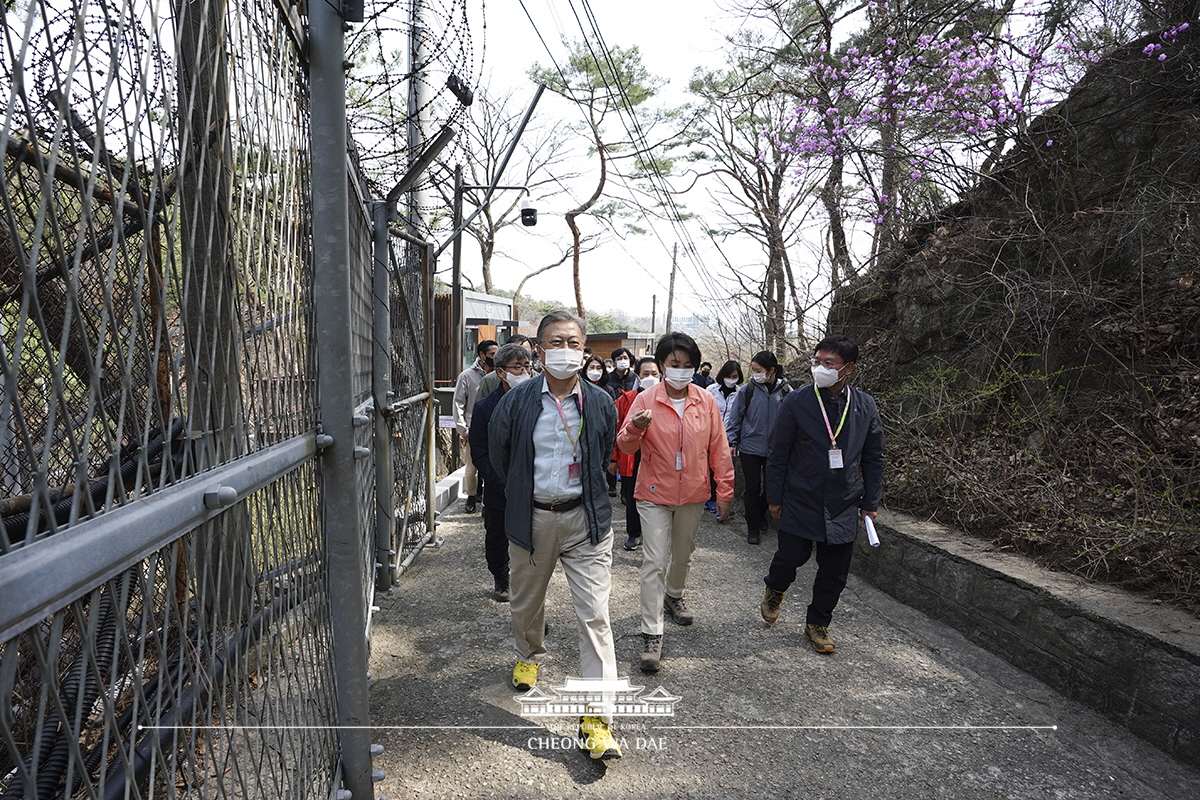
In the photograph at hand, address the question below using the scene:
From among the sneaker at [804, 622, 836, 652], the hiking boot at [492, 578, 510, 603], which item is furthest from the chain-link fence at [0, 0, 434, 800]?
the sneaker at [804, 622, 836, 652]

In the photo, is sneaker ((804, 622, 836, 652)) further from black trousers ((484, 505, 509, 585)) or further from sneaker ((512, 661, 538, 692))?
black trousers ((484, 505, 509, 585))

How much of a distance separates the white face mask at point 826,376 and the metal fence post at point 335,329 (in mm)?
3139

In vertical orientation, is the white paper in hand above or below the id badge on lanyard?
below

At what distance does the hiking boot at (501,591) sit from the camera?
5039 mm

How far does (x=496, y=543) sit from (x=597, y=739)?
204 cm

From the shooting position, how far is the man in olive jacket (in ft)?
14.1

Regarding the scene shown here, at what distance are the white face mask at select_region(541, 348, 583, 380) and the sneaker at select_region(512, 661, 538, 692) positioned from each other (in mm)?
1580

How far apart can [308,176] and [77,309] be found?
5.14ft

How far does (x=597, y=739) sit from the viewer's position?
308 centimetres

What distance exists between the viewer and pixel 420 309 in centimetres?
618

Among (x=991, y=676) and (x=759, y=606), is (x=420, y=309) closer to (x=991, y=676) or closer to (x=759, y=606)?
(x=759, y=606)

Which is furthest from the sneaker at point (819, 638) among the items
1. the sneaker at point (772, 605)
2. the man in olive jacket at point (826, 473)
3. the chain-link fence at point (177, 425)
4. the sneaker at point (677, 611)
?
the chain-link fence at point (177, 425)

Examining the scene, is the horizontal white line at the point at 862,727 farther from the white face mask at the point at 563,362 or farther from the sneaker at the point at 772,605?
the white face mask at the point at 563,362

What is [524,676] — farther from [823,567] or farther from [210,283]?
[210,283]
